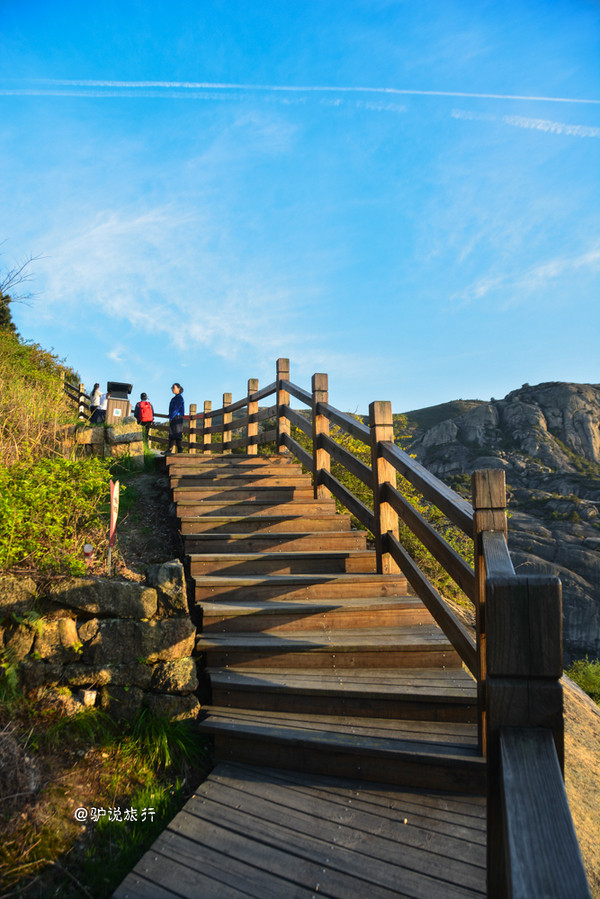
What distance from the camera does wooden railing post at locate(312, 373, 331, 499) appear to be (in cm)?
606

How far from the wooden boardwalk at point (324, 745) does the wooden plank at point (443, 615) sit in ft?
0.70

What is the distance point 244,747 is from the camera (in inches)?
117

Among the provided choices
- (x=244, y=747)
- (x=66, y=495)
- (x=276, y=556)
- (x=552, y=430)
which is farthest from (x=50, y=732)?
(x=552, y=430)

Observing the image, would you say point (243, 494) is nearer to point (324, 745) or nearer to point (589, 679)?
point (324, 745)

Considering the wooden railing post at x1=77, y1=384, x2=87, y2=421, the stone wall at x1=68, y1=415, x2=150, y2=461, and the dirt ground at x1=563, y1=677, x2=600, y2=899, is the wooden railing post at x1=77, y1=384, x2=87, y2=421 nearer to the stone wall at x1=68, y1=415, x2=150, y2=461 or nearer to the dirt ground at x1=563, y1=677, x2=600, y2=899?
the stone wall at x1=68, y1=415, x2=150, y2=461

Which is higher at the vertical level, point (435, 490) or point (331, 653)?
point (435, 490)

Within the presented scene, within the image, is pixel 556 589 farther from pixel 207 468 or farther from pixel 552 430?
pixel 552 430

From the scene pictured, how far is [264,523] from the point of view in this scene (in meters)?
5.42

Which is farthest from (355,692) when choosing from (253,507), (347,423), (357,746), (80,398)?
(80,398)

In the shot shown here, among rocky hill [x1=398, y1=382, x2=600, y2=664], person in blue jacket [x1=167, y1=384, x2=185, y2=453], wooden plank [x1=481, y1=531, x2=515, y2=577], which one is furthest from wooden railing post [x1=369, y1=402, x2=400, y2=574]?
rocky hill [x1=398, y1=382, x2=600, y2=664]

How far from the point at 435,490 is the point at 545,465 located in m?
62.7

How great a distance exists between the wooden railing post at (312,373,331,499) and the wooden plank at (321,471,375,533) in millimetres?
115

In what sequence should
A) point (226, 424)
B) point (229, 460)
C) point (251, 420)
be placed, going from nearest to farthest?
1. point (229, 460)
2. point (251, 420)
3. point (226, 424)

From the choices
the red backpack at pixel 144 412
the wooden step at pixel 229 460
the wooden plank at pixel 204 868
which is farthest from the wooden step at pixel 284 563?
the red backpack at pixel 144 412
